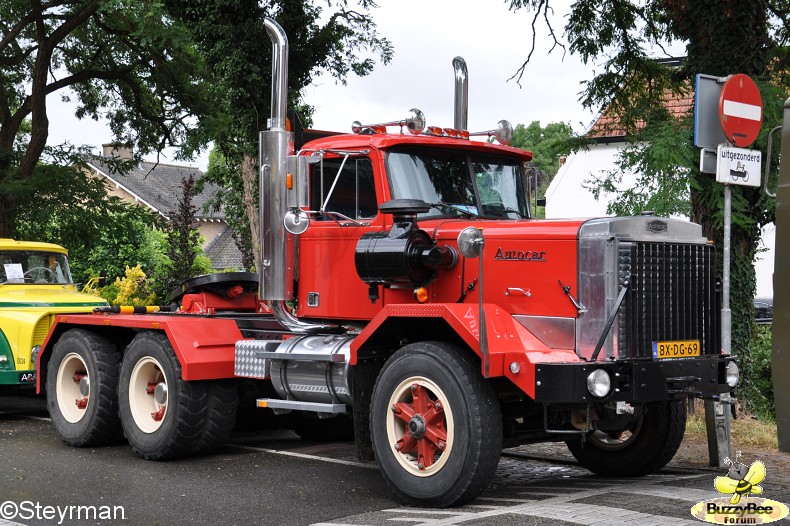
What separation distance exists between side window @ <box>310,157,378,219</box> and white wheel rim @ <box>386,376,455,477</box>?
1.74 m

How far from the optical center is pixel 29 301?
41.5ft

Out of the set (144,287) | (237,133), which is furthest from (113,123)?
(237,133)

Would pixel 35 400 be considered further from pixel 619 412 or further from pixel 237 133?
pixel 619 412

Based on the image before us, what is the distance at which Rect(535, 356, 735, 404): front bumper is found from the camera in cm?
721

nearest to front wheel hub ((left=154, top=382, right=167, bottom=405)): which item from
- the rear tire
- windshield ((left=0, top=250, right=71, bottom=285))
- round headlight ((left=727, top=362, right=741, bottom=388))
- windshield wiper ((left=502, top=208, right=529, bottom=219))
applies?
the rear tire

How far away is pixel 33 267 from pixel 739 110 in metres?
9.11

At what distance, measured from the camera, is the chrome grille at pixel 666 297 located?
7582 mm

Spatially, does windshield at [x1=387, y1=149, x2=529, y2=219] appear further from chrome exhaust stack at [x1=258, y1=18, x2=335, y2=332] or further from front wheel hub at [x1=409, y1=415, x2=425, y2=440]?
front wheel hub at [x1=409, y1=415, x2=425, y2=440]

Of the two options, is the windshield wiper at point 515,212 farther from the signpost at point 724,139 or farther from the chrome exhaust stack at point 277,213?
the chrome exhaust stack at point 277,213

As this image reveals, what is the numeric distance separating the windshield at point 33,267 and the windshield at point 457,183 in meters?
6.74

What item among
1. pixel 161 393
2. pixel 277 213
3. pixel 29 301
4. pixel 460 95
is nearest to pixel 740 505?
pixel 277 213

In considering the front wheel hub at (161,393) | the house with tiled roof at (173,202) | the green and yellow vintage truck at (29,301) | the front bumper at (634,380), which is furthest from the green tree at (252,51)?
the house with tiled roof at (173,202)

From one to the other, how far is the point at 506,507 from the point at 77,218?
1614cm

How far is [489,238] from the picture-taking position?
8164 millimetres
